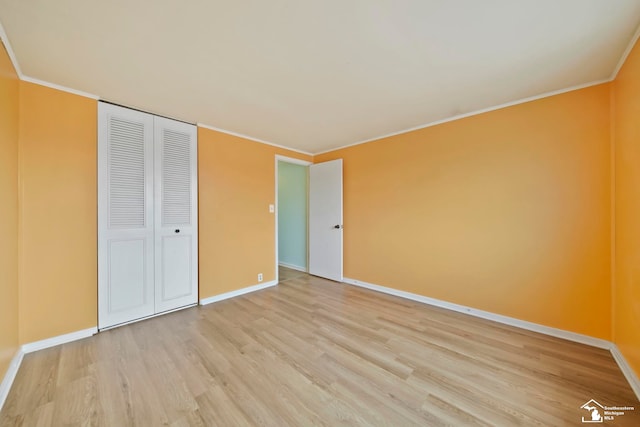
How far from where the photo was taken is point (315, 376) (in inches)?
66.5

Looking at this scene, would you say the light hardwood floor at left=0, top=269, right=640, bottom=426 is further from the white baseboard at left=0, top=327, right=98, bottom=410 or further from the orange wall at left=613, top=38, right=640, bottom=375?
the orange wall at left=613, top=38, right=640, bottom=375

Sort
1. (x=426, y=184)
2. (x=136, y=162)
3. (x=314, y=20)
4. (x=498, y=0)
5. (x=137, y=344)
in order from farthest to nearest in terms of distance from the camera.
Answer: (x=426, y=184) < (x=136, y=162) < (x=137, y=344) < (x=314, y=20) < (x=498, y=0)

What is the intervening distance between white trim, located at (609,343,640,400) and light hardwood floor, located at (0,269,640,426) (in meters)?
0.04

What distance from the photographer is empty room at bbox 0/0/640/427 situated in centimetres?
141

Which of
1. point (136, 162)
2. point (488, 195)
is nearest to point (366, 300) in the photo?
point (488, 195)

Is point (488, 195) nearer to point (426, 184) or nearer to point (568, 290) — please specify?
point (426, 184)

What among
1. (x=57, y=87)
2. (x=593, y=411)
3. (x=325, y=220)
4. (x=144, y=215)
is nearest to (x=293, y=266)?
(x=325, y=220)

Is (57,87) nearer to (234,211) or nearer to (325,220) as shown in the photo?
(234,211)

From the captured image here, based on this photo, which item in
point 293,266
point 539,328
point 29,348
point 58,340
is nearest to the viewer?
point 29,348

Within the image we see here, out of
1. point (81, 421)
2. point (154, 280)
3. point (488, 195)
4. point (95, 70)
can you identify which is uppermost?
point (95, 70)

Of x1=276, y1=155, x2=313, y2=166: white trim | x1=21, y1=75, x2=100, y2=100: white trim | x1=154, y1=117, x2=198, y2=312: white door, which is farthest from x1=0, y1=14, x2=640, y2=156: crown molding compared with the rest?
x1=154, y1=117, x2=198, y2=312: white door

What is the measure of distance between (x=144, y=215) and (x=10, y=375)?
58.2 inches

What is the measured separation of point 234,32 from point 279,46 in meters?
0.29

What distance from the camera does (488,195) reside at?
8.41 feet
